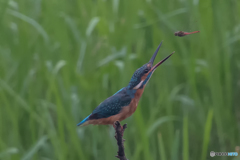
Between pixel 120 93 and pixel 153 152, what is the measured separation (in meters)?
0.65

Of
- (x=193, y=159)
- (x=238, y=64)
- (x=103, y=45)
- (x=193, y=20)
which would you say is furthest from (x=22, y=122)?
(x=193, y=20)

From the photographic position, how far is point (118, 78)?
0.65m

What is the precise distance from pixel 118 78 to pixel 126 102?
35cm

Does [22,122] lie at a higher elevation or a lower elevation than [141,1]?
lower

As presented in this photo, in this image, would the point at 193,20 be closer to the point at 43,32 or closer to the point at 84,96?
the point at 84,96

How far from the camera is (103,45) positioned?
0.94 meters

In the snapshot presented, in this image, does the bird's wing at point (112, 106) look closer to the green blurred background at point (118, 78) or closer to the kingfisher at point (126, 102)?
the kingfisher at point (126, 102)

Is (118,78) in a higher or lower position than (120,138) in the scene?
higher

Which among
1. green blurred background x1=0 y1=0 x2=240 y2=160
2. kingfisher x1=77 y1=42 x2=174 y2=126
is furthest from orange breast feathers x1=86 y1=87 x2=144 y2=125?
green blurred background x1=0 y1=0 x2=240 y2=160

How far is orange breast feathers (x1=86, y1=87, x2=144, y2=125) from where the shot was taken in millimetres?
307

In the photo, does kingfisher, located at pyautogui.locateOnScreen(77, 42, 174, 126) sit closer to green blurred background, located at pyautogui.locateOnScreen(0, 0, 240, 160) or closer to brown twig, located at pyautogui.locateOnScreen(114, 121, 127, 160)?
brown twig, located at pyautogui.locateOnScreen(114, 121, 127, 160)

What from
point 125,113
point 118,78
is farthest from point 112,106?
point 118,78

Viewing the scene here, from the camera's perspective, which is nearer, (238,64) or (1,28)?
(238,64)

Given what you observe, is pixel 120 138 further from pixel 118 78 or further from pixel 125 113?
pixel 118 78
